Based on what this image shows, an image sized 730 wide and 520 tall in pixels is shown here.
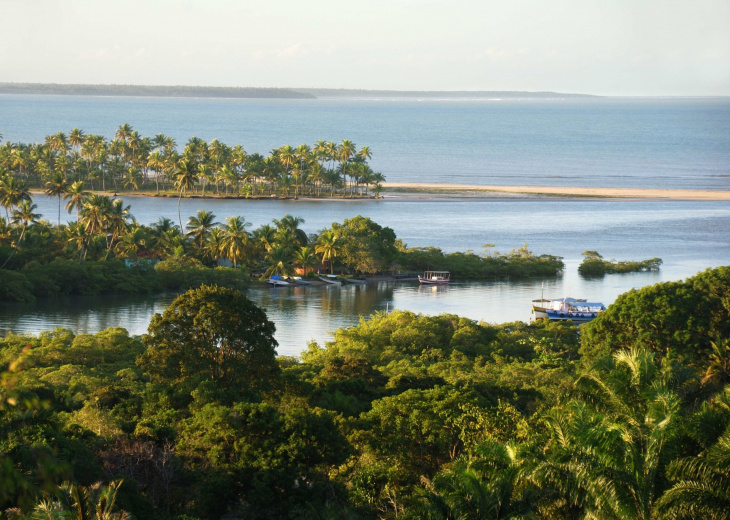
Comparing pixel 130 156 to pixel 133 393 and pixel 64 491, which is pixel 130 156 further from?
pixel 64 491

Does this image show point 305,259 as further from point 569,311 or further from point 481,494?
point 481,494

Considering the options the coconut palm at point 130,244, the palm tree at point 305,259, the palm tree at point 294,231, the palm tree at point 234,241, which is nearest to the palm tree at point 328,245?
the palm tree at point 305,259

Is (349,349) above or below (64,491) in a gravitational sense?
below

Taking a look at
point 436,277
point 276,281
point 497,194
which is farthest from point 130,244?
point 497,194

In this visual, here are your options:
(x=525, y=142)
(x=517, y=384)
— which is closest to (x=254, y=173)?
(x=517, y=384)

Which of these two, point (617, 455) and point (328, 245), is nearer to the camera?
point (617, 455)
